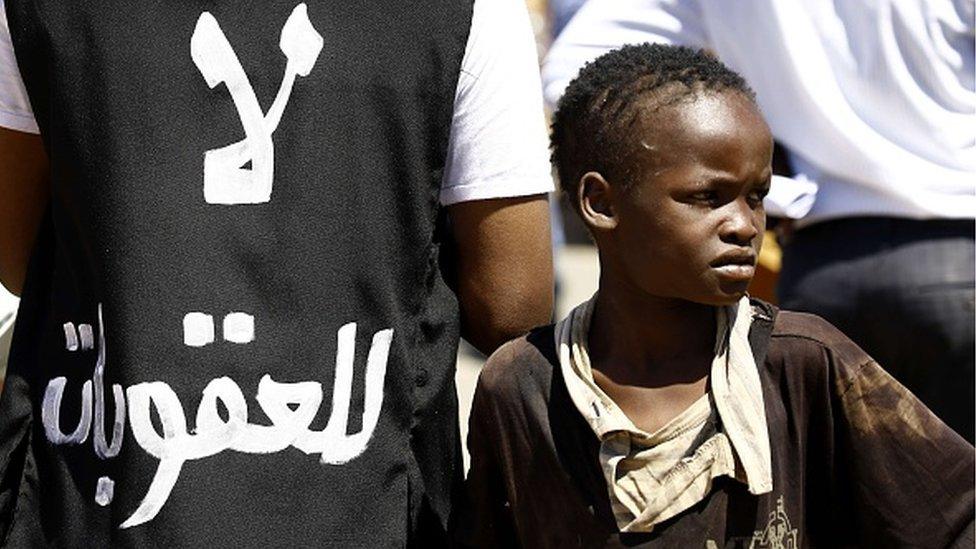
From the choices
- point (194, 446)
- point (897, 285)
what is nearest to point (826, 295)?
point (897, 285)

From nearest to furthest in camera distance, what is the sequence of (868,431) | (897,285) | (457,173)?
1. (868,431)
2. (457,173)
3. (897,285)

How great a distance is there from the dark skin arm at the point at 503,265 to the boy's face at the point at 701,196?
7.9 inches

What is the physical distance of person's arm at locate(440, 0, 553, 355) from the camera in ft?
8.94

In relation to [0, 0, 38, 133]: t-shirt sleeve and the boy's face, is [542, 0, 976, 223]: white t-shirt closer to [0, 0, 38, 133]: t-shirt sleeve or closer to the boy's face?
the boy's face

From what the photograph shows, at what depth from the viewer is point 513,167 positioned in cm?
272

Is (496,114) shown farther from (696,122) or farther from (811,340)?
(811,340)

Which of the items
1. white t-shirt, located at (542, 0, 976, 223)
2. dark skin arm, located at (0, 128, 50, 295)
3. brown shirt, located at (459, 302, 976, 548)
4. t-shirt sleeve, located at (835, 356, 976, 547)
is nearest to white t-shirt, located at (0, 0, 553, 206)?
dark skin arm, located at (0, 128, 50, 295)

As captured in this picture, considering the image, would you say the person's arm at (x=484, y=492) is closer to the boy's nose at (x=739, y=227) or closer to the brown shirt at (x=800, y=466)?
the brown shirt at (x=800, y=466)

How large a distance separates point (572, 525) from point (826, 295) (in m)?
1.26

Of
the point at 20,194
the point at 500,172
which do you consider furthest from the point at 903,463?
the point at 20,194

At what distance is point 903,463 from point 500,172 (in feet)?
2.11

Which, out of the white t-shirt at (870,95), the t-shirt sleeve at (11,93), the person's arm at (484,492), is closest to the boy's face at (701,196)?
the person's arm at (484,492)

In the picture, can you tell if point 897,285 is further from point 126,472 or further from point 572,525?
point 126,472

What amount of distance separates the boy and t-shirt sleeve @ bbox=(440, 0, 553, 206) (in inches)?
3.2
